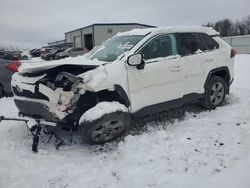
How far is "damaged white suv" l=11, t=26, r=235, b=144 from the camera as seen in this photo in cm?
444

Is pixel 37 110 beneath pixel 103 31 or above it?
beneath

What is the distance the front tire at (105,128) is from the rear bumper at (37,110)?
443 mm

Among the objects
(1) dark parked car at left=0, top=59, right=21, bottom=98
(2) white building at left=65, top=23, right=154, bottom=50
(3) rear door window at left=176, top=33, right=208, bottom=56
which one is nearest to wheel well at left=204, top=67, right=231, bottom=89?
(3) rear door window at left=176, top=33, right=208, bottom=56

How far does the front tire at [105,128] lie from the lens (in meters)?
4.40

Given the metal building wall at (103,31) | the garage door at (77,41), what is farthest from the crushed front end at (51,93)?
the garage door at (77,41)

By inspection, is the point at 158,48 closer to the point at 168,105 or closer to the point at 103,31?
the point at 168,105

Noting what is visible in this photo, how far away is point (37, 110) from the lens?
4562 mm

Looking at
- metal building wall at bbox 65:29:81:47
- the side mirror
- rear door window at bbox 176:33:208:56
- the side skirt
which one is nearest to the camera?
the side mirror

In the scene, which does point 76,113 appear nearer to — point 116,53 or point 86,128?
point 86,128

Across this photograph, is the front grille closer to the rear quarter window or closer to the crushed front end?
the crushed front end

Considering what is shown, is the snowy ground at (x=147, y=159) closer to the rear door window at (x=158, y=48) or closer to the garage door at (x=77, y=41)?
the rear door window at (x=158, y=48)

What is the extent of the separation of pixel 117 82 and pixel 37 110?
52.0 inches

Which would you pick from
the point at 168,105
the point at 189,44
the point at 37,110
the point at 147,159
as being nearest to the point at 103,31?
the point at 189,44

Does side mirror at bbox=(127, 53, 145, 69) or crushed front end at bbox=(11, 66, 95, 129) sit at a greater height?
side mirror at bbox=(127, 53, 145, 69)
